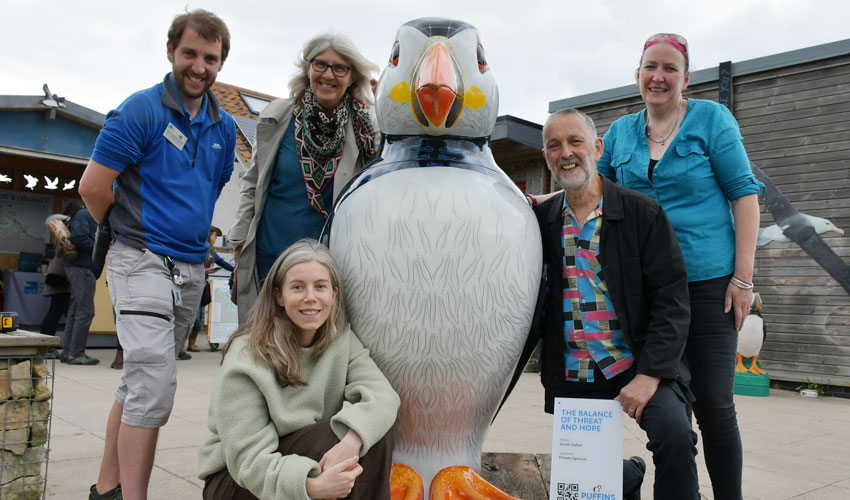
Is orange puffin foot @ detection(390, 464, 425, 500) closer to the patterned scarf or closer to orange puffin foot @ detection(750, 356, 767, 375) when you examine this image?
the patterned scarf

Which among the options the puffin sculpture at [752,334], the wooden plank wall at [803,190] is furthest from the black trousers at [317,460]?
the wooden plank wall at [803,190]

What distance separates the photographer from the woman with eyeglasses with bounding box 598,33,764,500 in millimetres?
1805

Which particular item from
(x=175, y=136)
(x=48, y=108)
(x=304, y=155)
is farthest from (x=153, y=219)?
(x=48, y=108)

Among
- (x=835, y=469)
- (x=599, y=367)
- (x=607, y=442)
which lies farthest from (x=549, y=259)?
(x=835, y=469)

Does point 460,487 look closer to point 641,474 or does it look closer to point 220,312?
point 641,474

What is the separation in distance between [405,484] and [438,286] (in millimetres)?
512

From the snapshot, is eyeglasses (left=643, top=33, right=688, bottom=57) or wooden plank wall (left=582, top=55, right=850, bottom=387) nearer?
eyeglasses (left=643, top=33, right=688, bottom=57)

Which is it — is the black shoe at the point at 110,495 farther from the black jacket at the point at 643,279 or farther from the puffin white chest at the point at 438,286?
A: the black jacket at the point at 643,279

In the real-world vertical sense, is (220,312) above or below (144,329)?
below

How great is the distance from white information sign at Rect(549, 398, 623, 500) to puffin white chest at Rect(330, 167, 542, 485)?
21 centimetres

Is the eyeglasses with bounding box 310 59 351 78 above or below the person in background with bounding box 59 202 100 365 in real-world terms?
above

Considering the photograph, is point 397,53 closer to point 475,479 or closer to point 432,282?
point 432,282

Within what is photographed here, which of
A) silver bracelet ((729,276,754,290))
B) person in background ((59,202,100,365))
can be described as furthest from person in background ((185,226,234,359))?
silver bracelet ((729,276,754,290))

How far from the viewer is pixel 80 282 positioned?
17.2ft
